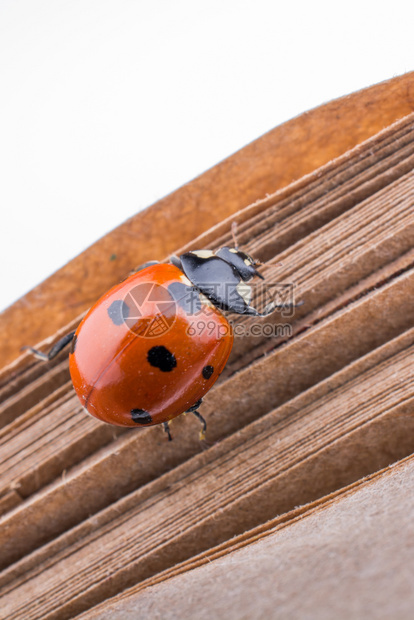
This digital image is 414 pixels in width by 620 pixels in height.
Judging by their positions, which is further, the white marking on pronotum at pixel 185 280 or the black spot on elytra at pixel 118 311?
the white marking on pronotum at pixel 185 280

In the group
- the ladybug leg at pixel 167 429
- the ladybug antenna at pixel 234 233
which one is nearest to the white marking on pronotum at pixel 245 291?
the ladybug antenna at pixel 234 233

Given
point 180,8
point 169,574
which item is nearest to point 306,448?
point 169,574

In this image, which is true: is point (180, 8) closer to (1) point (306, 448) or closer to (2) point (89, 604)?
(1) point (306, 448)

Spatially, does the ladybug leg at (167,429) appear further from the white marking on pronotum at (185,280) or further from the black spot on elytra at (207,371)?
the white marking on pronotum at (185,280)

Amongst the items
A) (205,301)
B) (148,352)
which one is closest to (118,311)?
(148,352)

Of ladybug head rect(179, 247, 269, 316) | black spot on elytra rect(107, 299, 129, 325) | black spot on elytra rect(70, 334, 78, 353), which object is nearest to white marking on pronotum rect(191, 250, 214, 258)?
ladybug head rect(179, 247, 269, 316)

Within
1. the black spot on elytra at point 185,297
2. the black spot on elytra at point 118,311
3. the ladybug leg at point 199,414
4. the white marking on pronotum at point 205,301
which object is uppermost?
the black spot on elytra at point 118,311

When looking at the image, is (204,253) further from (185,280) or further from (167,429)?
(167,429)

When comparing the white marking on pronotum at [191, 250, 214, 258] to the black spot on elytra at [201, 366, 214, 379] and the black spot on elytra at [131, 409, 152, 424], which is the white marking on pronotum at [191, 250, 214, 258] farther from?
the black spot on elytra at [131, 409, 152, 424]
